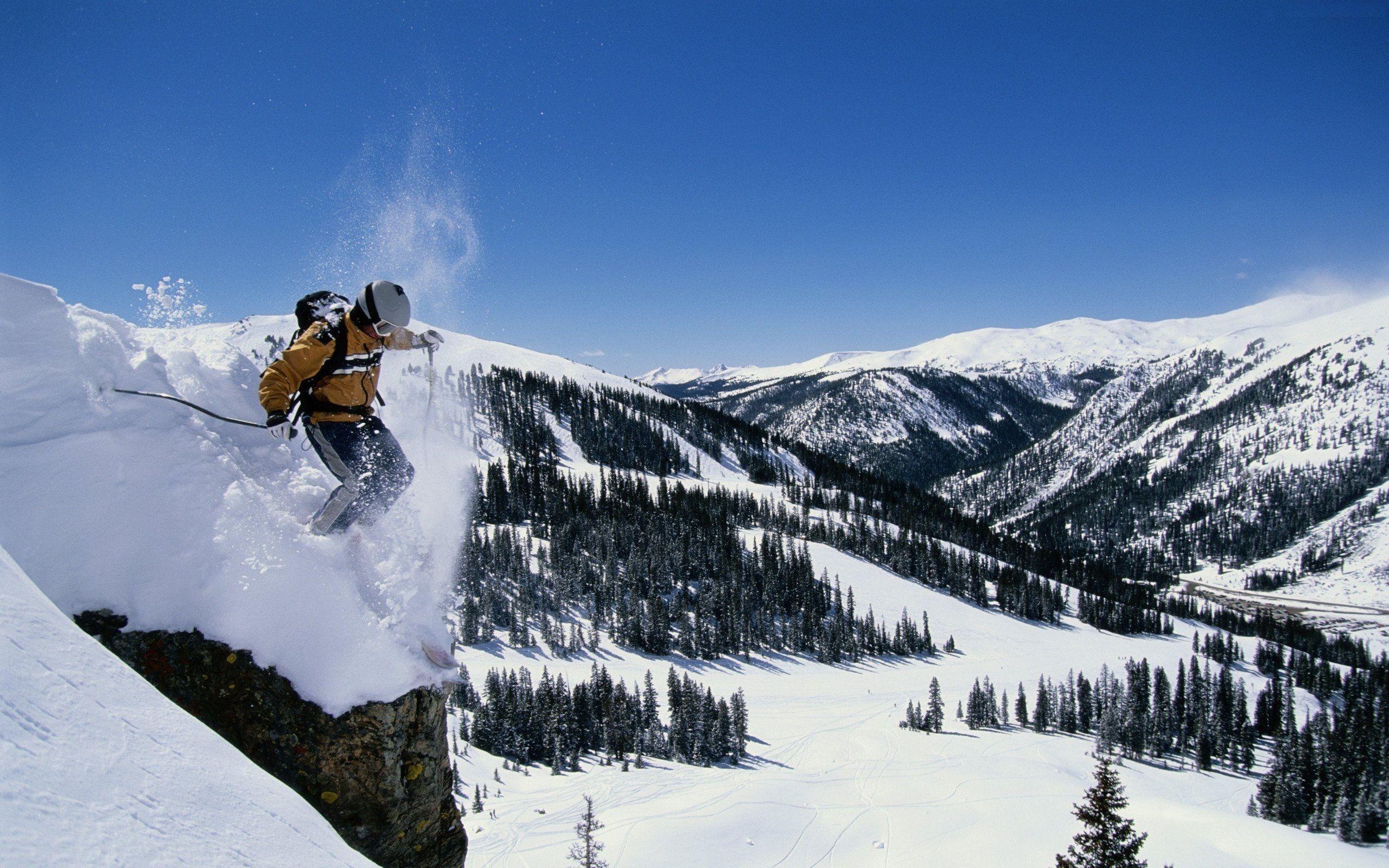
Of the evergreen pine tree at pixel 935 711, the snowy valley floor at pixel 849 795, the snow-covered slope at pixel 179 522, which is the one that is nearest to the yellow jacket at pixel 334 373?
the snow-covered slope at pixel 179 522

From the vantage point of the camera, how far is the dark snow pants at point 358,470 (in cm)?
773

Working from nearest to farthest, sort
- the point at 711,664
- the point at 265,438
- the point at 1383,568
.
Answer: the point at 265,438, the point at 711,664, the point at 1383,568

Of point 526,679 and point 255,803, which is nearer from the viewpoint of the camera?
point 255,803

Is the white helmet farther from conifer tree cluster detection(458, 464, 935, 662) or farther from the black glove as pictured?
conifer tree cluster detection(458, 464, 935, 662)

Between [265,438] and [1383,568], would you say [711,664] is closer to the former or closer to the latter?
[265,438]

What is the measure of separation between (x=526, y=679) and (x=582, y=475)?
9614cm

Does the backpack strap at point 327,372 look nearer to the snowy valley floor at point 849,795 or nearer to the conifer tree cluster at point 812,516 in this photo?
the snowy valley floor at point 849,795

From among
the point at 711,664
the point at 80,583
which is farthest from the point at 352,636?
the point at 711,664

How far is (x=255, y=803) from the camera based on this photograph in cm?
405

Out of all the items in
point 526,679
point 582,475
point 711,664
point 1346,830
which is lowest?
point 1346,830

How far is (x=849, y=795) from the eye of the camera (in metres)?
59.6

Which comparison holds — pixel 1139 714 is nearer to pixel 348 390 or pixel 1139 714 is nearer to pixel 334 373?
pixel 348 390

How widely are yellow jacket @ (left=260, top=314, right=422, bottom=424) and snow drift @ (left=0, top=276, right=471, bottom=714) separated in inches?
46.2

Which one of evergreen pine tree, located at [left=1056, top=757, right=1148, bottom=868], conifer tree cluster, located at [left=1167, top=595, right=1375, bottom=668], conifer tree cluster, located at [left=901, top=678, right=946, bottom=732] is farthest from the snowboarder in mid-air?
conifer tree cluster, located at [left=1167, top=595, right=1375, bottom=668]
